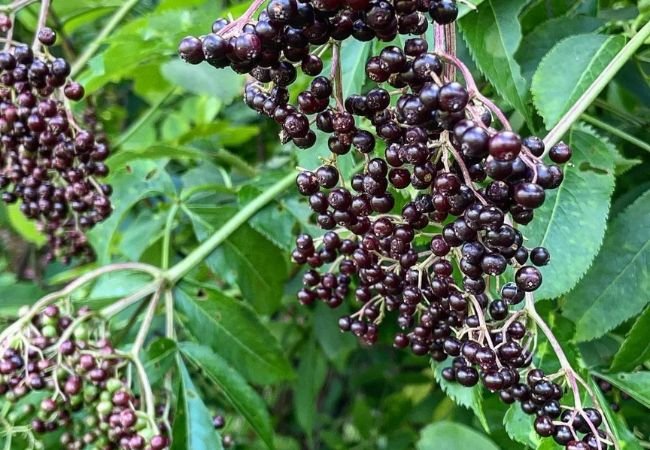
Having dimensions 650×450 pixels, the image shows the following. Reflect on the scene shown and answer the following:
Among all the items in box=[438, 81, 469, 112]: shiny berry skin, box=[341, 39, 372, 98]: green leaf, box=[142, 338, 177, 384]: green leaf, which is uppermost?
box=[438, 81, 469, 112]: shiny berry skin

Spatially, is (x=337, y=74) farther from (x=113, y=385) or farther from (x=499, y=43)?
(x=113, y=385)

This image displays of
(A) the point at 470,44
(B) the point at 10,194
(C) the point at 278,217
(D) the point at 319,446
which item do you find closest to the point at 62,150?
(B) the point at 10,194

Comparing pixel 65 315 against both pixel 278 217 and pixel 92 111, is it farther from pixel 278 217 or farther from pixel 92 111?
pixel 92 111

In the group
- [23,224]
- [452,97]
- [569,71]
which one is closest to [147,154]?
[23,224]

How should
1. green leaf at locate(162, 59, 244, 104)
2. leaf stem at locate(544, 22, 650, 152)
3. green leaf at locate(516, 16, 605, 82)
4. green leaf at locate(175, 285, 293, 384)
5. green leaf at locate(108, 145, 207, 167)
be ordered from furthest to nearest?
green leaf at locate(162, 59, 244, 104), green leaf at locate(108, 145, 207, 167), green leaf at locate(175, 285, 293, 384), green leaf at locate(516, 16, 605, 82), leaf stem at locate(544, 22, 650, 152)

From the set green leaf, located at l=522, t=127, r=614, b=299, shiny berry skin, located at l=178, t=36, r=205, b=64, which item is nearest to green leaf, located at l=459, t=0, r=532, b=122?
green leaf, located at l=522, t=127, r=614, b=299

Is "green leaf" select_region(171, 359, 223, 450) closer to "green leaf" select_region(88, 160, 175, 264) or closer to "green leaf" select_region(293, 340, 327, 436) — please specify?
"green leaf" select_region(88, 160, 175, 264)
